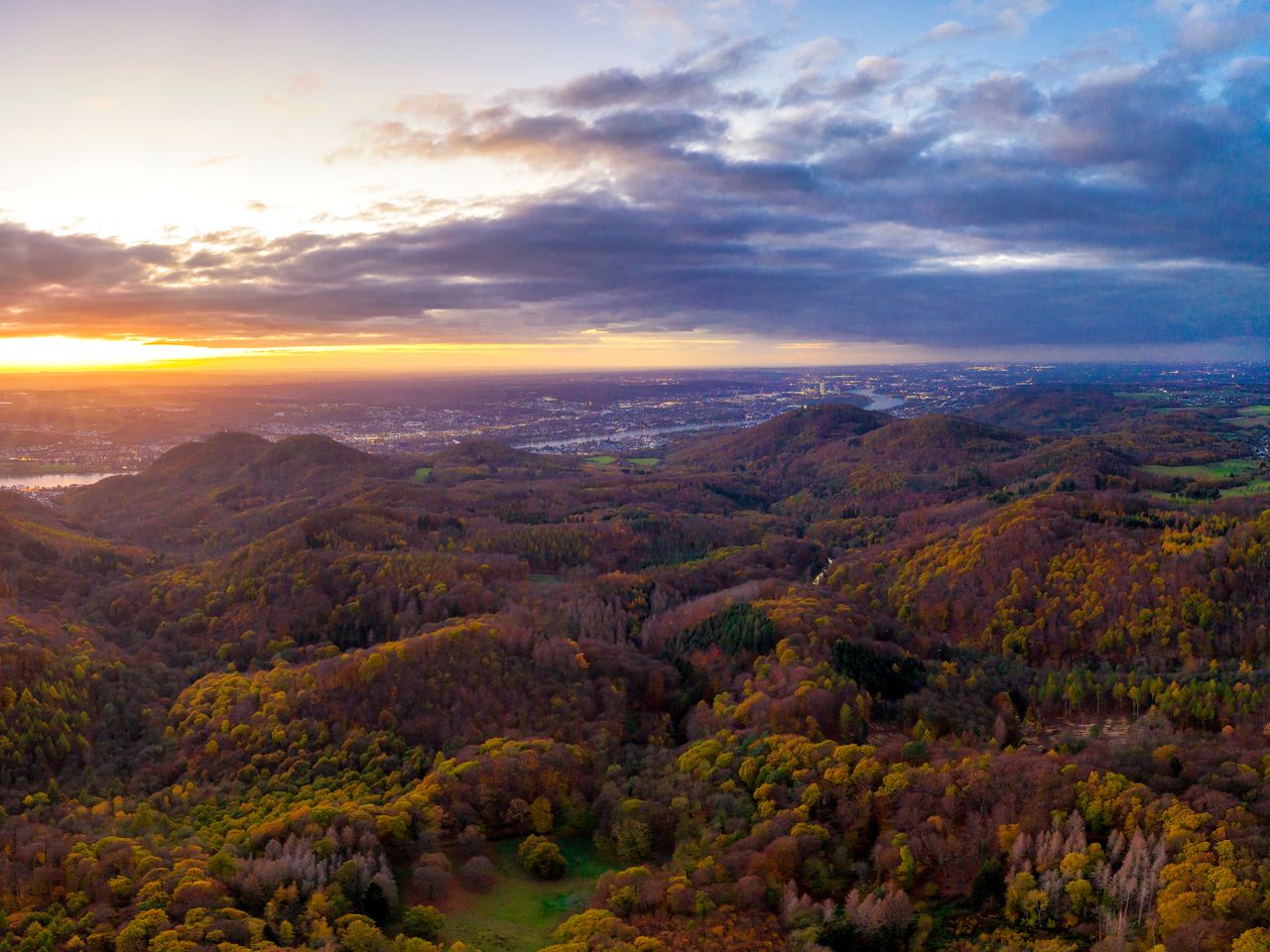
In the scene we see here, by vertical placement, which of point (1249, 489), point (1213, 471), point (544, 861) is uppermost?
point (1213, 471)

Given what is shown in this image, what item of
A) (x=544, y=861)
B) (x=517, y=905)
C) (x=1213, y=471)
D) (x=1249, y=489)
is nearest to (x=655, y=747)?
(x=544, y=861)

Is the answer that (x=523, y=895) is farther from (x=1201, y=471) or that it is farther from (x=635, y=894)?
(x=1201, y=471)

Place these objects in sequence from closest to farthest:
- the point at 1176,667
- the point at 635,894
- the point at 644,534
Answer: the point at 635,894 < the point at 1176,667 < the point at 644,534

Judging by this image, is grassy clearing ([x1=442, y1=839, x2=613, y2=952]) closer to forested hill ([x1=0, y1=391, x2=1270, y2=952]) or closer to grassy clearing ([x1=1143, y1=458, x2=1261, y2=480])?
forested hill ([x1=0, y1=391, x2=1270, y2=952])

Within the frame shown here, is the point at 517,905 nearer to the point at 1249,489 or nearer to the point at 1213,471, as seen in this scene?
the point at 1249,489

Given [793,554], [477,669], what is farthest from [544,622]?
[793,554]
